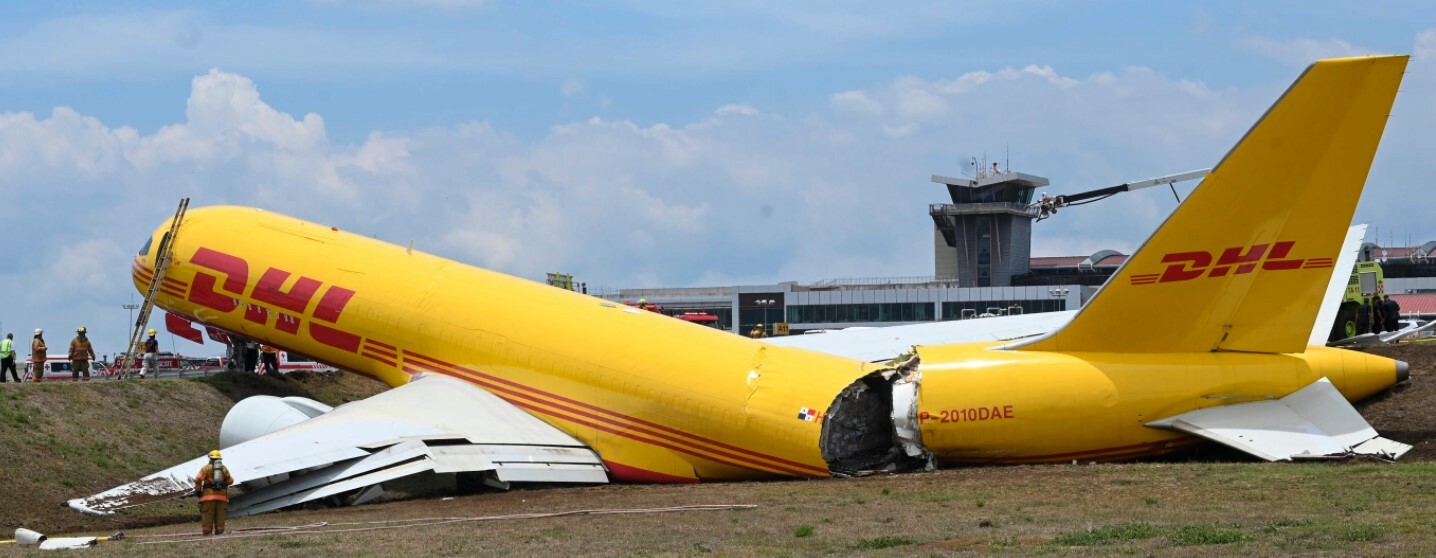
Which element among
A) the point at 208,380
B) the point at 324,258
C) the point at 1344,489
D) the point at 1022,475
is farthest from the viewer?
the point at 208,380

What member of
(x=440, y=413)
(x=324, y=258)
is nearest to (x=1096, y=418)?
(x=440, y=413)

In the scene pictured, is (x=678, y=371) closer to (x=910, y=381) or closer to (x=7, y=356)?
(x=910, y=381)

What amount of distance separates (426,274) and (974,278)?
95.7 meters

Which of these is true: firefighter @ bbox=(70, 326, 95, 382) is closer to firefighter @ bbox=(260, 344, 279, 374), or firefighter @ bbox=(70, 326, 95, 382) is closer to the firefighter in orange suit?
firefighter @ bbox=(260, 344, 279, 374)

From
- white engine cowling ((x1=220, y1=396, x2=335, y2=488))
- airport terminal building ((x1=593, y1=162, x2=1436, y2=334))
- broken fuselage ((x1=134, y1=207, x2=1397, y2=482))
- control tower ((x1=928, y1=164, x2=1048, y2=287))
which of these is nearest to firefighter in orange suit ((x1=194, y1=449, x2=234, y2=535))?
white engine cowling ((x1=220, y1=396, x2=335, y2=488))

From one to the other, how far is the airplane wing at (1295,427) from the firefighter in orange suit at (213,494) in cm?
1336

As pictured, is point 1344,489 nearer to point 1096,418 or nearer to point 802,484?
point 1096,418

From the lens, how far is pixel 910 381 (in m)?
21.9

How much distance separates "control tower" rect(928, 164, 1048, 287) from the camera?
119062 mm

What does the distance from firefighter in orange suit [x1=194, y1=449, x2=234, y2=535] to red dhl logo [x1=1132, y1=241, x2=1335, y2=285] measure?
13561 mm

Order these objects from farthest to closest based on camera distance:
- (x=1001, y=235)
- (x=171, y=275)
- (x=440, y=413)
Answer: (x=1001, y=235) < (x=171, y=275) < (x=440, y=413)

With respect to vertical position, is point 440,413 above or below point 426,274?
below

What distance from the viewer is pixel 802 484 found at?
71.6 ft

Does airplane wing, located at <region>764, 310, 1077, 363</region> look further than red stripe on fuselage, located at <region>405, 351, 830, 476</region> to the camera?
Yes
